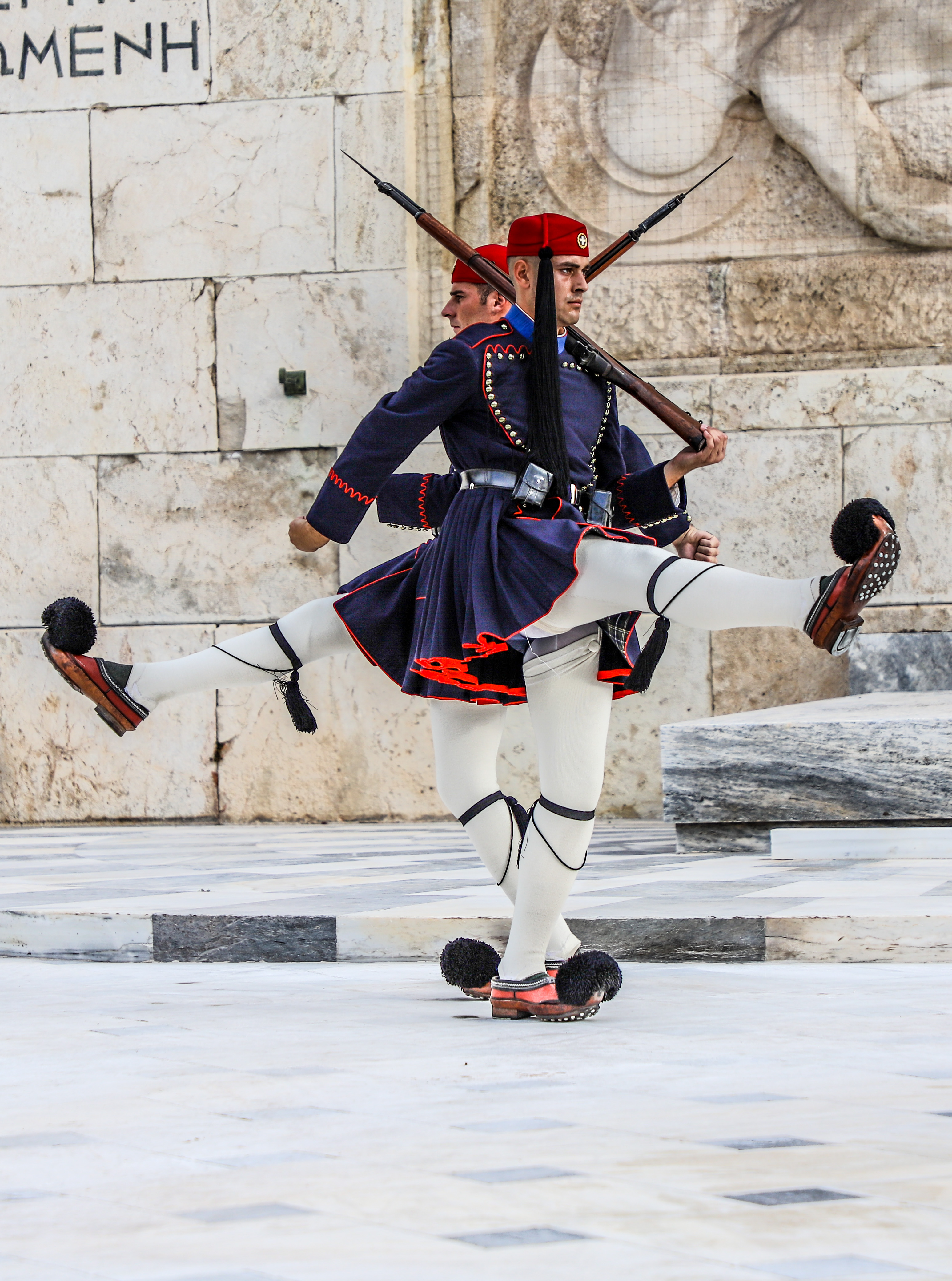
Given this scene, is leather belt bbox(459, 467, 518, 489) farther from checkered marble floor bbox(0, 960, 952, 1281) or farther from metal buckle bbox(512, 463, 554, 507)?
checkered marble floor bbox(0, 960, 952, 1281)

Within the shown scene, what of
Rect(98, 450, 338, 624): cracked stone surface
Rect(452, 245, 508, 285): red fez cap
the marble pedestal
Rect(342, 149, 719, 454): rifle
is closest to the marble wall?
Rect(98, 450, 338, 624): cracked stone surface

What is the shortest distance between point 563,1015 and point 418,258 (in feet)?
16.3

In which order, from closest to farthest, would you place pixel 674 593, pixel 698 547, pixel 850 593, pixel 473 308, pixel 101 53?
pixel 850 593 < pixel 674 593 < pixel 698 547 < pixel 473 308 < pixel 101 53

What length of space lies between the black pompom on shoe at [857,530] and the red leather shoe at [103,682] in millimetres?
1374

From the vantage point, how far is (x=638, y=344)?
23.8 feet

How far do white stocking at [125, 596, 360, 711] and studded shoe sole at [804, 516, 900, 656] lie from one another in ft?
3.33

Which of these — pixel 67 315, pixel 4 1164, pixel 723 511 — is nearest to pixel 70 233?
pixel 67 315

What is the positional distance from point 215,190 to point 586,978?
520 centimetres

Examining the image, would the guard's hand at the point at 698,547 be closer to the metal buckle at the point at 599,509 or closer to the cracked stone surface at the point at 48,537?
the metal buckle at the point at 599,509

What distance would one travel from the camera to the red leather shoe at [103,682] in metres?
3.22

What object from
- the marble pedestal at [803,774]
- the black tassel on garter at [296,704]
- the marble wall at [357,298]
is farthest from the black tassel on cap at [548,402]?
the marble wall at [357,298]

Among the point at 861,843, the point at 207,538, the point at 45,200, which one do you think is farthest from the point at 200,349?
the point at 861,843

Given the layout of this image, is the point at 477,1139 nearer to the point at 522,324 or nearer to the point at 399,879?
the point at 522,324

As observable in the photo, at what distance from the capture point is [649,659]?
301 cm
